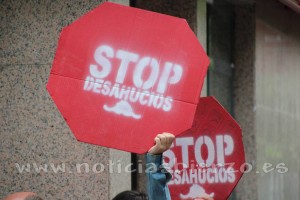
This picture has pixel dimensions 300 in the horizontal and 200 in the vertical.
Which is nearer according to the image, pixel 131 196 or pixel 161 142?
pixel 161 142

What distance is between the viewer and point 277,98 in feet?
31.9

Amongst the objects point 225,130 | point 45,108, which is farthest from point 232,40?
point 225,130

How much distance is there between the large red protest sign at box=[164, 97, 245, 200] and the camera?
4.87m

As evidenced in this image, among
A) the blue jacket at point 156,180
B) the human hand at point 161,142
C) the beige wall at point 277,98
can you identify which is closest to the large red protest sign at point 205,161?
the blue jacket at point 156,180

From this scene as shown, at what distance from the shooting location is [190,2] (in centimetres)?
729

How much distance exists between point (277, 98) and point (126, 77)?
6002 mm

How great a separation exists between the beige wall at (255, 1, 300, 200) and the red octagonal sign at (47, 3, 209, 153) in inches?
200

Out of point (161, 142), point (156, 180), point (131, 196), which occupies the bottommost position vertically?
point (131, 196)

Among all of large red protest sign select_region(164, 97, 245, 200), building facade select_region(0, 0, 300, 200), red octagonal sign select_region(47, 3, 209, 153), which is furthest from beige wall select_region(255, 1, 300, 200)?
red octagonal sign select_region(47, 3, 209, 153)

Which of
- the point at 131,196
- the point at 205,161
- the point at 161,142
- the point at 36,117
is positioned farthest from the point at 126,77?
the point at 36,117

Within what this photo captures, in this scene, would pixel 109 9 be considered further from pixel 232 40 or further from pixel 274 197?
pixel 274 197

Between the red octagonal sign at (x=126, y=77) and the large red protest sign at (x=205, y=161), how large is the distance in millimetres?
988

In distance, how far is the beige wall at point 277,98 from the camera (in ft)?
30.1

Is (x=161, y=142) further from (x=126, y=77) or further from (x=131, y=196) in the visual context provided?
(x=131, y=196)
